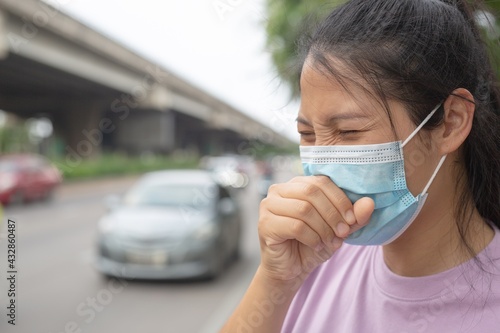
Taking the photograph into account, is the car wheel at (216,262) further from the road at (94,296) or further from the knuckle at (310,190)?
the knuckle at (310,190)

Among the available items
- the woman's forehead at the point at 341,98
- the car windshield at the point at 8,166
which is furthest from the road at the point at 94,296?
the car windshield at the point at 8,166

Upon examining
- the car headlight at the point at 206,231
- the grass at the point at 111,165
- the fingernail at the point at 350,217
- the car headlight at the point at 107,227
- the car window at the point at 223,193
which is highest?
the fingernail at the point at 350,217

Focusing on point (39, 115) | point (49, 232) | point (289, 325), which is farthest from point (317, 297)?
point (39, 115)

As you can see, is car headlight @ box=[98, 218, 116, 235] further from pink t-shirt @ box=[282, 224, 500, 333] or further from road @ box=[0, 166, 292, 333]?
pink t-shirt @ box=[282, 224, 500, 333]

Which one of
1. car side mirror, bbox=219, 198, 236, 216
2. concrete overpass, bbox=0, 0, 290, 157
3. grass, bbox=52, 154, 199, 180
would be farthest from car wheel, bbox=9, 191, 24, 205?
car side mirror, bbox=219, 198, 236, 216

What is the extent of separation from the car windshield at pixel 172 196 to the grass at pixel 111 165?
18488 millimetres

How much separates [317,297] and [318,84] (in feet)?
1.90

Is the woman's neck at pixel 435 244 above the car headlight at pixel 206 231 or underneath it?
above

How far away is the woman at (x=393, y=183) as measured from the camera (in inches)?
47.8

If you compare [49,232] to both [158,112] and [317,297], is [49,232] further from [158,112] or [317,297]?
[158,112]

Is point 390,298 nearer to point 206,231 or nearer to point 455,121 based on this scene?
point 455,121

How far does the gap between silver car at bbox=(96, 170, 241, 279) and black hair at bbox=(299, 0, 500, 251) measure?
5743mm

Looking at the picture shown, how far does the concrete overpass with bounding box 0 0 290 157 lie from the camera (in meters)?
17.1

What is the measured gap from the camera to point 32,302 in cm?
612
